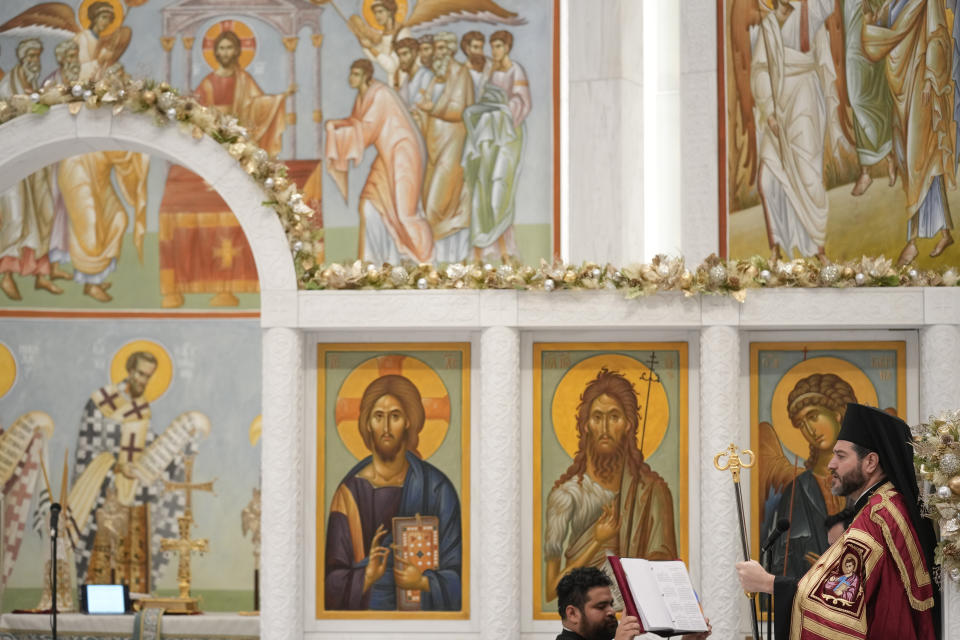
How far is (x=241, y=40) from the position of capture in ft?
39.6

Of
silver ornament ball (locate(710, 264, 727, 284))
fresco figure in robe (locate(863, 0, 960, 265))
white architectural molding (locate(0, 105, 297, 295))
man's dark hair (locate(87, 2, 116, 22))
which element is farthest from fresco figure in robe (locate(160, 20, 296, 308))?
silver ornament ball (locate(710, 264, 727, 284))

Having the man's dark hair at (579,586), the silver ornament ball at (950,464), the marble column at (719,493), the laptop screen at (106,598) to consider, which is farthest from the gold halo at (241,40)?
the silver ornament ball at (950,464)

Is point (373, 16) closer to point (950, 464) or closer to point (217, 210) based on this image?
point (217, 210)

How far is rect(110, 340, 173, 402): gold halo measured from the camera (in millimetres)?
12141

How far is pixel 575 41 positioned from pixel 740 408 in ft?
16.2

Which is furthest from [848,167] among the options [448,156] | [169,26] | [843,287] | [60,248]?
[60,248]

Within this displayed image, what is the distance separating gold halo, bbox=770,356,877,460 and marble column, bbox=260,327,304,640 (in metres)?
3.02

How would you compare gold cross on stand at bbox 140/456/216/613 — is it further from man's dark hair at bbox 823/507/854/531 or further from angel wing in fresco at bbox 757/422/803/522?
man's dark hair at bbox 823/507/854/531

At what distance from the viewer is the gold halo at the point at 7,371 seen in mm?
12086

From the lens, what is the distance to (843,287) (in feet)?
24.5

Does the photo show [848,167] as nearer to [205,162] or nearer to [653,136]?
[653,136]

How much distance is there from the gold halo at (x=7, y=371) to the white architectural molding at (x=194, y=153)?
4.92 metres

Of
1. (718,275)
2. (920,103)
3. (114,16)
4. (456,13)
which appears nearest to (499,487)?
(718,275)

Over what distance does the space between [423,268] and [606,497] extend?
1849 mm
